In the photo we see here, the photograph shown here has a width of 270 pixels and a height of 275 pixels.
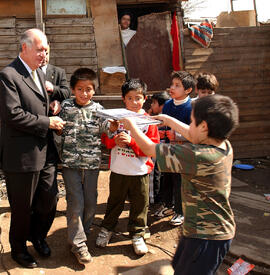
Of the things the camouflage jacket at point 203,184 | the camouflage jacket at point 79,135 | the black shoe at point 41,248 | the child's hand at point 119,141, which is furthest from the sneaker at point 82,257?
the camouflage jacket at point 203,184

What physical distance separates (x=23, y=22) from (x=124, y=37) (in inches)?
83.1

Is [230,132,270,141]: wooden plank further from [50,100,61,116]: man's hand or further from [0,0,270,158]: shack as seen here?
[50,100,61,116]: man's hand

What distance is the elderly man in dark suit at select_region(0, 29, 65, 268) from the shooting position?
2.74m

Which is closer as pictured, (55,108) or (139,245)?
(55,108)

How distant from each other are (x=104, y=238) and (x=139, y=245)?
0.39 meters

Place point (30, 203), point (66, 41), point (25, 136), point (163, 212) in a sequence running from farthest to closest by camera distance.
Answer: point (66, 41)
point (163, 212)
point (30, 203)
point (25, 136)

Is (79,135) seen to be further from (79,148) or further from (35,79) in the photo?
(35,79)

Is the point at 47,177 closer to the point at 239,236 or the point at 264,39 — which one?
the point at 239,236

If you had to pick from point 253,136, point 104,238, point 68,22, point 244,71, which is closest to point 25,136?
point 104,238

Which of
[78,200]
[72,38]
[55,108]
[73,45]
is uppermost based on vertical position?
[72,38]

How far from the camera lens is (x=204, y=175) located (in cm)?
205

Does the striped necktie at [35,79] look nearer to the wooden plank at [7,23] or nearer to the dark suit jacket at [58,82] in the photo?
the dark suit jacket at [58,82]

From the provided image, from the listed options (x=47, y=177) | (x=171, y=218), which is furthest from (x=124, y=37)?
(x=47, y=177)

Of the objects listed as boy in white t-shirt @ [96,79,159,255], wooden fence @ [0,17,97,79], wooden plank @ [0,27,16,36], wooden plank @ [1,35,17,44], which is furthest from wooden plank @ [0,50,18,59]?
boy in white t-shirt @ [96,79,159,255]
